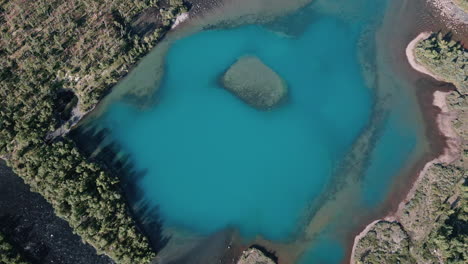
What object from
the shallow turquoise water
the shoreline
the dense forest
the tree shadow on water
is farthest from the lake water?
the dense forest

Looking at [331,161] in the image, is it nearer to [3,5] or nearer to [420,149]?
[420,149]

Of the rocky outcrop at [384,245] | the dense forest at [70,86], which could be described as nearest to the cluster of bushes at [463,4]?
the rocky outcrop at [384,245]

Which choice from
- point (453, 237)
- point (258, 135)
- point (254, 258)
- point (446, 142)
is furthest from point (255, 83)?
point (453, 237)

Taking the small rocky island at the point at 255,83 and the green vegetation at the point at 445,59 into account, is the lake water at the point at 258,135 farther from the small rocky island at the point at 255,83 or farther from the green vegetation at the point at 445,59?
the green vegetation at the point at 445,59

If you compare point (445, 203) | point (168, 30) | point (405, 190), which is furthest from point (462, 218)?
point (168, 30)

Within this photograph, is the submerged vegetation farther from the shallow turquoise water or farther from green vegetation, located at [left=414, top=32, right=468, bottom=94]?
the shallow turquoise water

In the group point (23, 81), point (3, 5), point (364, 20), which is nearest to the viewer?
point (23, 81)
